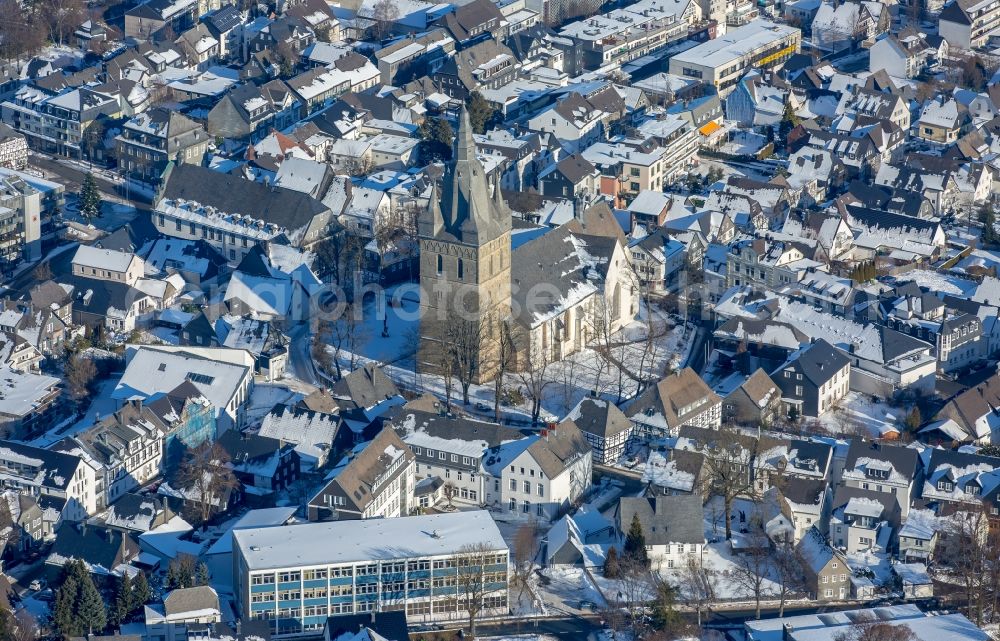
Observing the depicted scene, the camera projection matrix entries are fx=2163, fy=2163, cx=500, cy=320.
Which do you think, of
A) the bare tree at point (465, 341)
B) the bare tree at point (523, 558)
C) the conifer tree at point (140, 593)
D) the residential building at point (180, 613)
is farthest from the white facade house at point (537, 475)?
the conifer tree at point (140, 593)

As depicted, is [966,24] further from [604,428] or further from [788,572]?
[788,572]

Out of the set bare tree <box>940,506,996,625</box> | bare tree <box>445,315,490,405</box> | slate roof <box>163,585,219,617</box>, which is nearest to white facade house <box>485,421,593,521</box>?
bare tree <box>445,315,490,405</box>

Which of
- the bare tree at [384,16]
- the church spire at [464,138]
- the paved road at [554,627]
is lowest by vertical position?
the bare tree at [384,16]

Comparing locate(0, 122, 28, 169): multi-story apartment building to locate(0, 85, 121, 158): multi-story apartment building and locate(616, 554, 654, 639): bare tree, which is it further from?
locate(616, 554, 654, 639): bare tree

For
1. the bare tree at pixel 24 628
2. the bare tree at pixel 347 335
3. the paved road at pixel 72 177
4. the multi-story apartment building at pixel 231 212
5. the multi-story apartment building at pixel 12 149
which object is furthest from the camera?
the multi-story apartment building at pixel 12 149

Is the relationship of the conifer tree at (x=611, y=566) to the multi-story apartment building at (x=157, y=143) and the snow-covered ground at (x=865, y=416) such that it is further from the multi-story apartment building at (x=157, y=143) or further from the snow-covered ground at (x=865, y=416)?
the multi-story apartment building at (x=157, y=143)

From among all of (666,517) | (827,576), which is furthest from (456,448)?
(827,576)
